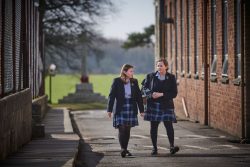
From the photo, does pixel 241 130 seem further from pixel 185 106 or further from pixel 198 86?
pixel 185 106

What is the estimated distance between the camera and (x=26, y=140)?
16.9 m

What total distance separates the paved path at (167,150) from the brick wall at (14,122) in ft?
4.21

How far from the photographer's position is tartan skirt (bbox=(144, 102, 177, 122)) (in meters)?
14.9

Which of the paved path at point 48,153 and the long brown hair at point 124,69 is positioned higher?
the long brown hair at point 124,69

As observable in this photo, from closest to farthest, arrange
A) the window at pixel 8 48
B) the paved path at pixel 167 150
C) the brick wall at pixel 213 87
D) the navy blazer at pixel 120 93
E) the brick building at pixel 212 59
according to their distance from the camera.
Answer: the paved path at pixel 167 150 → the window at pixel 8 48 → the navy blazer at pixel 120 93 → the brick building at pixel 212 59 → the brick wall at pixel 213 87

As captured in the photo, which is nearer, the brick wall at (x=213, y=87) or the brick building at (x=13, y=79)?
the brick building at (x=13, y=79)

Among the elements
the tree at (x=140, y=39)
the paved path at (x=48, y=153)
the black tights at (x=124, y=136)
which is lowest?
the paved path at (x=48, y=153)

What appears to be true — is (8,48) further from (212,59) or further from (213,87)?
(212,59)

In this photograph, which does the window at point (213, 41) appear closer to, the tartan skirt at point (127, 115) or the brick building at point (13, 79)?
the brick building at point (13, 79)

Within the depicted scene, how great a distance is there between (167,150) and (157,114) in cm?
132

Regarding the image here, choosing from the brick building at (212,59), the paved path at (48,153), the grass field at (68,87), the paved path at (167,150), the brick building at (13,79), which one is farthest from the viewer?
the grass field at (68,87)

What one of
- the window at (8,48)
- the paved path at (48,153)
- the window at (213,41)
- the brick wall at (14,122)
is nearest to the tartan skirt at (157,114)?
the paved path at (48,153)

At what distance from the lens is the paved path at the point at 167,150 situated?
13.4m

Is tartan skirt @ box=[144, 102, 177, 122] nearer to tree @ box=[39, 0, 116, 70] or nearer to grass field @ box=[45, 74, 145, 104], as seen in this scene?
tree @ box=[39, 0, 116, 70]
